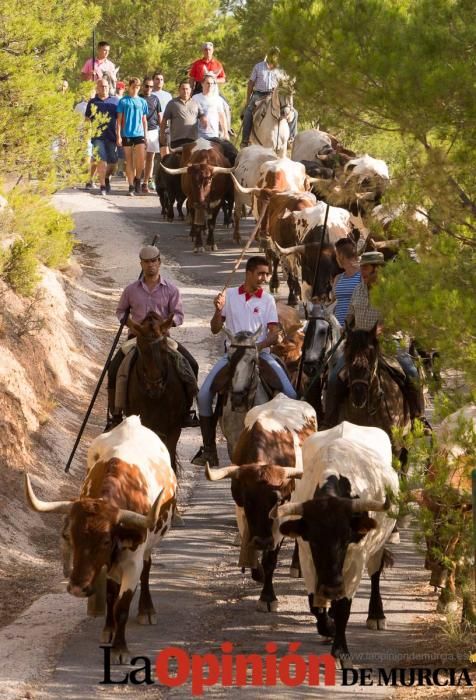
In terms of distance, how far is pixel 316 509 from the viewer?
10.9 metres

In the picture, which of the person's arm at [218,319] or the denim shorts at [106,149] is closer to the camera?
the person's arm at [218,319]

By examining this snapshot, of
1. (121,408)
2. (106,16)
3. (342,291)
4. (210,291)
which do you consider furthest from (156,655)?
(106,16)

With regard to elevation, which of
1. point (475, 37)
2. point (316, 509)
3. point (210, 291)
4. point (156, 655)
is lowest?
point (210, 291)

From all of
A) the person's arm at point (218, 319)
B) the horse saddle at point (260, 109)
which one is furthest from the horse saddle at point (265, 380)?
the horse saddle at point (260, 109)

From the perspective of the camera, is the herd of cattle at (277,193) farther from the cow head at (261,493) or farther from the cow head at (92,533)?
the cow head at (92,533)

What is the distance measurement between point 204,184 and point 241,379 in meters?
13.2

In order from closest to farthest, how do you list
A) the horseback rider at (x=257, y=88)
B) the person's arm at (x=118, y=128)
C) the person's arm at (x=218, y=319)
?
the person's arm at (x=218, y=319) < the horseback rider at (x=257, y=88) < the person's arm at (x=118, y=128)

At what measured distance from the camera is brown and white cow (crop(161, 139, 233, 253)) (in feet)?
87.2

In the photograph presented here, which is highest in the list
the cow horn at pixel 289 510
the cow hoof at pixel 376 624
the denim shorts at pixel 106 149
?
the cow horn at pixel 289 510

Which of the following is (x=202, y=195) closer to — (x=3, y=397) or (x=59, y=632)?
(x=3, y=397)

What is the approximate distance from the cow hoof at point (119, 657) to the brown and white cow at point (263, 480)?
1564 mm

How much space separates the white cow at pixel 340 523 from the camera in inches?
425

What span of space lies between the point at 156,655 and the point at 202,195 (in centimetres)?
1612

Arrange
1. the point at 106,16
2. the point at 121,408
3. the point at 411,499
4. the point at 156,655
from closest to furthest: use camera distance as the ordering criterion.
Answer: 1. the point at 411,499
2. the point at 156,655
3. the point at 121,408
4. the point at 106,16
